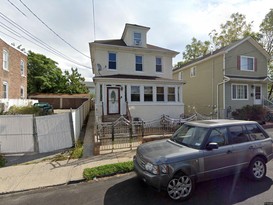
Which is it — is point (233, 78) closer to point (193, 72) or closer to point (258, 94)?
point (258, 94)

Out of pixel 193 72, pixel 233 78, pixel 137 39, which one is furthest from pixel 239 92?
pixel 137 39

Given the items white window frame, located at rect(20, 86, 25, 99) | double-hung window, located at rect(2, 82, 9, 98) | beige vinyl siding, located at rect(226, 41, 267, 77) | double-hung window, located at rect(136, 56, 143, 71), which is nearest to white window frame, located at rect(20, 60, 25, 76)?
white window frame, located at rect(20, 86, 25, 99)

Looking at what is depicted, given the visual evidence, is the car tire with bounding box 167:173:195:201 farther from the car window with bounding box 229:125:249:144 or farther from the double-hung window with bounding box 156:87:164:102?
the double-hung window with bounding box 156:87:164:102

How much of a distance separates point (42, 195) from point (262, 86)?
21093mm

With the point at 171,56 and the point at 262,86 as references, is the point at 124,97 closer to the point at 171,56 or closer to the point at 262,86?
the point at 171,56

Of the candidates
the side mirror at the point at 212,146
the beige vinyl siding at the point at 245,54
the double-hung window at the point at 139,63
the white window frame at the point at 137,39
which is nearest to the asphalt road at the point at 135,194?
the side mirror at the point at 212,146

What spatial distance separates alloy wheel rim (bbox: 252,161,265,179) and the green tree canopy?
34002 mm

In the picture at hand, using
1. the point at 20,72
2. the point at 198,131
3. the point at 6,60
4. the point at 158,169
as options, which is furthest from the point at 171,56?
the point at 20,72

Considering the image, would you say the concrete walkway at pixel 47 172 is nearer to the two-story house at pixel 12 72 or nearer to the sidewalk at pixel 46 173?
the sidewalk at pixel 46 173

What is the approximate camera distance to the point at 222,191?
4.24 meters

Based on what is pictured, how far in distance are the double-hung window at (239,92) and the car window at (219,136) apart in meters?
14.7

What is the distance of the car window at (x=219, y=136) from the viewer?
4.46m

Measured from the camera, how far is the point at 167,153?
13.5 feet

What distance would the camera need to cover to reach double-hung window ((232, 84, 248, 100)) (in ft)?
57.6
